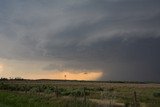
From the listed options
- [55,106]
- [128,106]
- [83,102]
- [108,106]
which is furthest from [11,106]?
[128,106]

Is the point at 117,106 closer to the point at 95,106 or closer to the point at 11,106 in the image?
the point at 95,106

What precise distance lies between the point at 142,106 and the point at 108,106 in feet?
13.4

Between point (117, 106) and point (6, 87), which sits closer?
point (117, 106)

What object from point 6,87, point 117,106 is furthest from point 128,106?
point 6,87

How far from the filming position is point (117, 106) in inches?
1384

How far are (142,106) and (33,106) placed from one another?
9821 millimetres

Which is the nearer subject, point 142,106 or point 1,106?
point 1,106

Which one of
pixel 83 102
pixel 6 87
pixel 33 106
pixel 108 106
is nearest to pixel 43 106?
pixel 33 106

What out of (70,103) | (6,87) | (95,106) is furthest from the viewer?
(6,87)

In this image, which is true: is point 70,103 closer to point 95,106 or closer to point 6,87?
point 95,106

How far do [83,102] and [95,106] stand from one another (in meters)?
1.67

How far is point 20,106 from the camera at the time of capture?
110ft

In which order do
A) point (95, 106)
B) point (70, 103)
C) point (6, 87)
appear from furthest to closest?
1. point (6, 87)
2. point (70, 103)
3. point (95, 106)

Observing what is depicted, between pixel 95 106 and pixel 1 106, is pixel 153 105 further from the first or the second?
pixel 1 106
